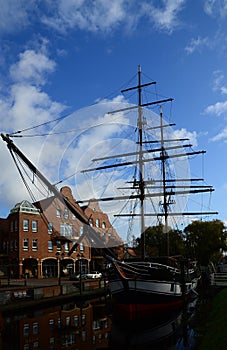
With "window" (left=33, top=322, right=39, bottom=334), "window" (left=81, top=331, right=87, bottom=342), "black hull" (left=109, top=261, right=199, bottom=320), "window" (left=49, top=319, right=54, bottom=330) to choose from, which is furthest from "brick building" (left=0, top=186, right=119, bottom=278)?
"window" (left=81, top=331, right=87, bottom=342)

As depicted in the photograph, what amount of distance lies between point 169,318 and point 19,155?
48.5ft

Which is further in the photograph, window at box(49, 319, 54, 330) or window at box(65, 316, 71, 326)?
window at box(65, 316, 71, 326)

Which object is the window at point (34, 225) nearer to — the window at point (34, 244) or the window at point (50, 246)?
the window at point (34, 244)

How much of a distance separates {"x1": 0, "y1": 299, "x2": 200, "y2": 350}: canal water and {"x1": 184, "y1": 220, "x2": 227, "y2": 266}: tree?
90.6 ft

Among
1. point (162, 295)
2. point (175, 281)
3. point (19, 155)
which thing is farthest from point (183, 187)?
point (19, 155)

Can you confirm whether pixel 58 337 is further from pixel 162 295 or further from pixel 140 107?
pixel 140 107

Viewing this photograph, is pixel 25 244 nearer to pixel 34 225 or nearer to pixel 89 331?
pixel 34 225

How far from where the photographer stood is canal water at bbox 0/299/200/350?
1689 cm

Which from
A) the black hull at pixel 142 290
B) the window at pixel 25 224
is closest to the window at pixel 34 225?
the window at pixel 25 224

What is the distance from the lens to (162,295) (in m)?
25.4

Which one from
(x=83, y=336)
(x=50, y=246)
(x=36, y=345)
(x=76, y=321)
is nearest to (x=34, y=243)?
(x=50, y=246)

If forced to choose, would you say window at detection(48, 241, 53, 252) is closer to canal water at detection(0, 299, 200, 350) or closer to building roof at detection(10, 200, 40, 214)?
building roof at detection(10, 200, 40, 214)

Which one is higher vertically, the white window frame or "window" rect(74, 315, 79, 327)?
the white window frame

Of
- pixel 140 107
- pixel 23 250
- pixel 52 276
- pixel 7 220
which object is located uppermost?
pixel 140 107
